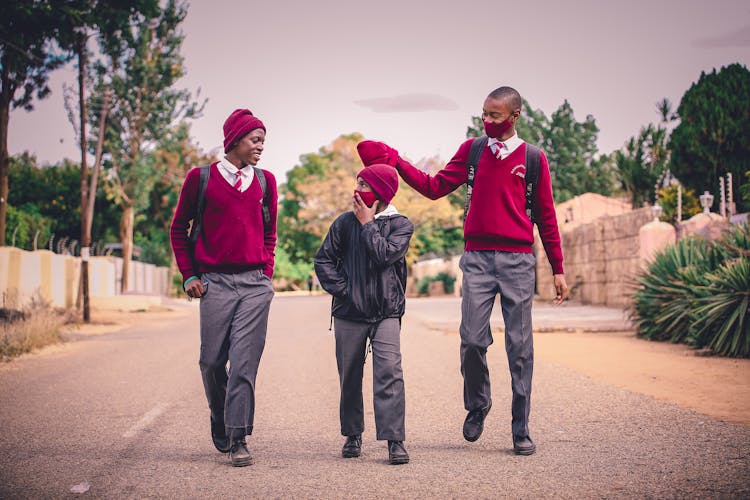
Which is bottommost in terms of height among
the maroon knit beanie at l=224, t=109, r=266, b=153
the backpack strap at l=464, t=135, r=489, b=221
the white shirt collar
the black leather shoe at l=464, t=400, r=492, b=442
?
the black leather shoe at l=464, t=400, r=492, b=442

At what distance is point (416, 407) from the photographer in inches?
296

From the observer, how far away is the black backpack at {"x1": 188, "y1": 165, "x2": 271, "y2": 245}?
5465 millimetres

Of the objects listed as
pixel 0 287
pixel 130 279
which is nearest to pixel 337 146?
pixel 130 279

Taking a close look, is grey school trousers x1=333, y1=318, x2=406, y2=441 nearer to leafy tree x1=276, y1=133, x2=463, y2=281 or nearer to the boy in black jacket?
the boy in black jacket

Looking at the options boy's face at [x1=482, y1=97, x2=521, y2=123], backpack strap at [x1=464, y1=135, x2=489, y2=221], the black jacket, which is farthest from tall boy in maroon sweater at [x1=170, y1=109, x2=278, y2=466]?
boy's face at [x1=482, y1=97, x2=521, y2=123]

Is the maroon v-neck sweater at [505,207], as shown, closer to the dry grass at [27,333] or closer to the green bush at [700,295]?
the green bush at [700,295]

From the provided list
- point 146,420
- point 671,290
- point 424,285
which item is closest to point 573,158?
point 424,285

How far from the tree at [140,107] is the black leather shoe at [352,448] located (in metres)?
34.7

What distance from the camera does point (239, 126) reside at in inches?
215

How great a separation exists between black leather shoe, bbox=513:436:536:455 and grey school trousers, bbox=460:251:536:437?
11.8 inches

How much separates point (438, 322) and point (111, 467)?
14.9 metres

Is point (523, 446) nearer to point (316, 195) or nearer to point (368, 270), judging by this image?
point (368, 270)

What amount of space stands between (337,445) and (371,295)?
1.22m

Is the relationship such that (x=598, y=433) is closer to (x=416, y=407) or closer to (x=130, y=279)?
(x=416, y=407)
